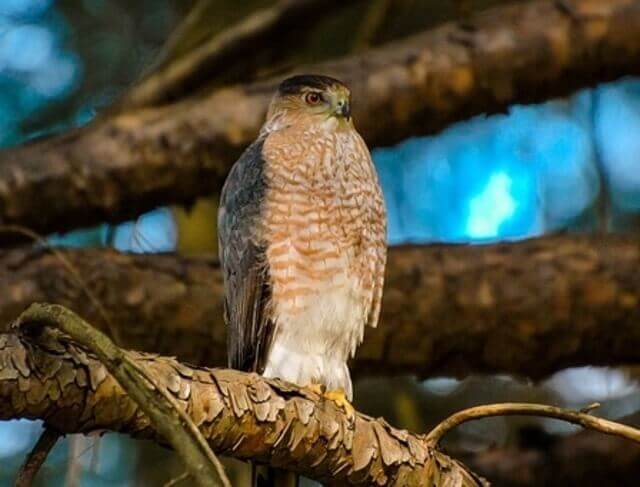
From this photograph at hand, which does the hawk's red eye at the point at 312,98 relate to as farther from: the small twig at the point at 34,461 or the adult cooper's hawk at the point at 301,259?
the small twig at the point at 34,461

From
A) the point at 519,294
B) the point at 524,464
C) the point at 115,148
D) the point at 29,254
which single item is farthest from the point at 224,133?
the point at 524,464

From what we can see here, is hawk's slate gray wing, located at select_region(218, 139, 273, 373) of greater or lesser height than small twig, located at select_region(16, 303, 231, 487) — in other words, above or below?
above

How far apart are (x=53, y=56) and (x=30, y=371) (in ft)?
14.7

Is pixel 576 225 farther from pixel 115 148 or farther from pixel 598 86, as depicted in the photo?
pixel 115 148

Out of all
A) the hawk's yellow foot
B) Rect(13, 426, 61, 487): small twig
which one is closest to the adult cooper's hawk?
the hawk's yellow foot

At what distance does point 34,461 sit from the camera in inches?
97.4

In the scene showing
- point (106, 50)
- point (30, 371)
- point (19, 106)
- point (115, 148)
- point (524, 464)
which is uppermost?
point (106, 50)

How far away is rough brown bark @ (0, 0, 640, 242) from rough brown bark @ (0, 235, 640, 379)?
30 centimetres

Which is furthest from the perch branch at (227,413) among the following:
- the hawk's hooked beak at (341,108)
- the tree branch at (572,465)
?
the tree branch at (572,465)

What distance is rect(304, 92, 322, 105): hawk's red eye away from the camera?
14.5 feet

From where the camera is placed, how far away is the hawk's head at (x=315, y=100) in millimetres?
4410

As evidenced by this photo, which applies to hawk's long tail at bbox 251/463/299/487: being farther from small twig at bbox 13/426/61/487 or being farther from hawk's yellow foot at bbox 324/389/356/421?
small twig at bbox 13/426/61/487

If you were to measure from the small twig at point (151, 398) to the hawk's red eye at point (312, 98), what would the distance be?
215cm

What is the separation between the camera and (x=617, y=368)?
5.89 m
